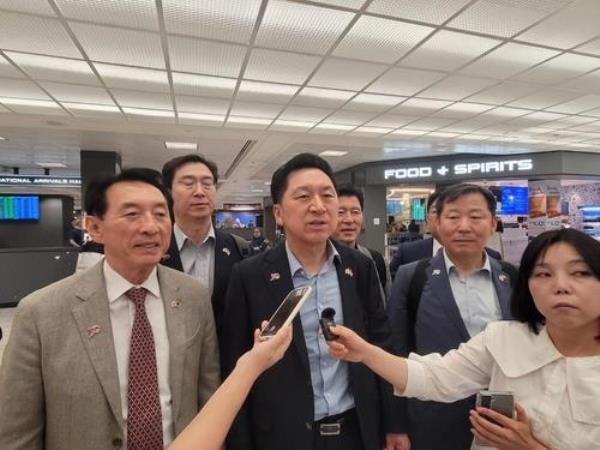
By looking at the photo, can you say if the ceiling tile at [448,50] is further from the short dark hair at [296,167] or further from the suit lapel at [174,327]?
the suit lapel at [174,327]

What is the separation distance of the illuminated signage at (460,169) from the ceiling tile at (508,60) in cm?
492

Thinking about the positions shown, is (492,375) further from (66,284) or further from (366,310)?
(66,284)

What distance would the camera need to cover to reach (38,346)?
1.14m

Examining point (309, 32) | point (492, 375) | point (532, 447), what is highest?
point (309, 32)

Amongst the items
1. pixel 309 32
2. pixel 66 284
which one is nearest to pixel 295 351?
pixel 66 284

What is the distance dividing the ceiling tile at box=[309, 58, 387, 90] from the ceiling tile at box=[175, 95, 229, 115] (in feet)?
5.06

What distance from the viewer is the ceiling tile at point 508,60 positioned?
12.4ft

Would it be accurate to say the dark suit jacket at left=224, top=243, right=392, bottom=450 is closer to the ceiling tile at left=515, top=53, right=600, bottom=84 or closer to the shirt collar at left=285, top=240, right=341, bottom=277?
the shirt collar at left=285, top=240, right=341, bottom=277

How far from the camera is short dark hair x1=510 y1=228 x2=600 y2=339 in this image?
3.70ft

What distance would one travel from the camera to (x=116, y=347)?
122cm

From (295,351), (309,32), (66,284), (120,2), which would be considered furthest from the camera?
(309,32)

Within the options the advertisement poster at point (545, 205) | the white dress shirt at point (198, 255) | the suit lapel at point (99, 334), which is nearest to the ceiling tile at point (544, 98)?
the advertisement poster at point (545, 205)

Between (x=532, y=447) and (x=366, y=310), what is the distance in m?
0.70

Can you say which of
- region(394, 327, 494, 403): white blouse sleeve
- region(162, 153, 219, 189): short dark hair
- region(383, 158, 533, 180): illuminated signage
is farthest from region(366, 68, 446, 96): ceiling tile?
region(383, 158, 533, 180): illuminated signage
